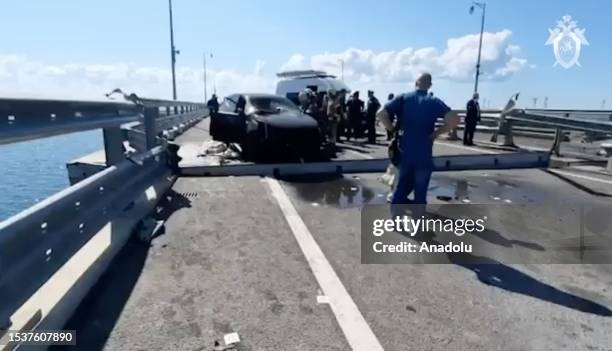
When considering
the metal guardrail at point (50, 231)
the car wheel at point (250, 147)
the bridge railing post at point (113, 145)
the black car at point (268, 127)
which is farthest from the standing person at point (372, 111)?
the metal guardrail at point (50, 231)

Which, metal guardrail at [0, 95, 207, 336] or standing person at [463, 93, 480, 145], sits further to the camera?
standing person at [463, 93, 480, 145]

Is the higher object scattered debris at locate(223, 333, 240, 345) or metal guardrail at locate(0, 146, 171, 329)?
metal guardrail at locate(0, 146, 171, 329)

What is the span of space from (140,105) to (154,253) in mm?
2594

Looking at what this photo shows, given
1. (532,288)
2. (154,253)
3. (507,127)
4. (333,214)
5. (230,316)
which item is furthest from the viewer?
(507,127)

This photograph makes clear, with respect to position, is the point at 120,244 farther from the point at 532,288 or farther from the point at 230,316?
the point at 532,288

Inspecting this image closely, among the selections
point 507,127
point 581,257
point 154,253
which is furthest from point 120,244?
point 507,127

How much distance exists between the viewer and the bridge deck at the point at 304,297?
9.00 ft

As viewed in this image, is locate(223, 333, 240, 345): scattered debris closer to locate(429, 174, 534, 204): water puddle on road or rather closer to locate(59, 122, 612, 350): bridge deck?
locate(59, 122, 612, 350): bridge deck

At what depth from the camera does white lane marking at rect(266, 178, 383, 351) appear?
2.73 metres

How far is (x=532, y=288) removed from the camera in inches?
140

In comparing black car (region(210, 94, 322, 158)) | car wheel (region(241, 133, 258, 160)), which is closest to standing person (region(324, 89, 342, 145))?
black car (region(210, 94, 322, 158))

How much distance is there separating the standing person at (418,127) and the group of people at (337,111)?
24.1 feet

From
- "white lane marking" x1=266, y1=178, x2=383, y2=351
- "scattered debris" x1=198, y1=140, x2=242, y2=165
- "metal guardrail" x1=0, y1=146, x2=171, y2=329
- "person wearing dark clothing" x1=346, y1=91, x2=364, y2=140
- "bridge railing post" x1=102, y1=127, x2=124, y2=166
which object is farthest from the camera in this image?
"person wearing dark clothing" x1=346, y1=91, x2=364, y2=140

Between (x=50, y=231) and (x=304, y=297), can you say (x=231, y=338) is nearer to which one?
(x=304, y=297)
